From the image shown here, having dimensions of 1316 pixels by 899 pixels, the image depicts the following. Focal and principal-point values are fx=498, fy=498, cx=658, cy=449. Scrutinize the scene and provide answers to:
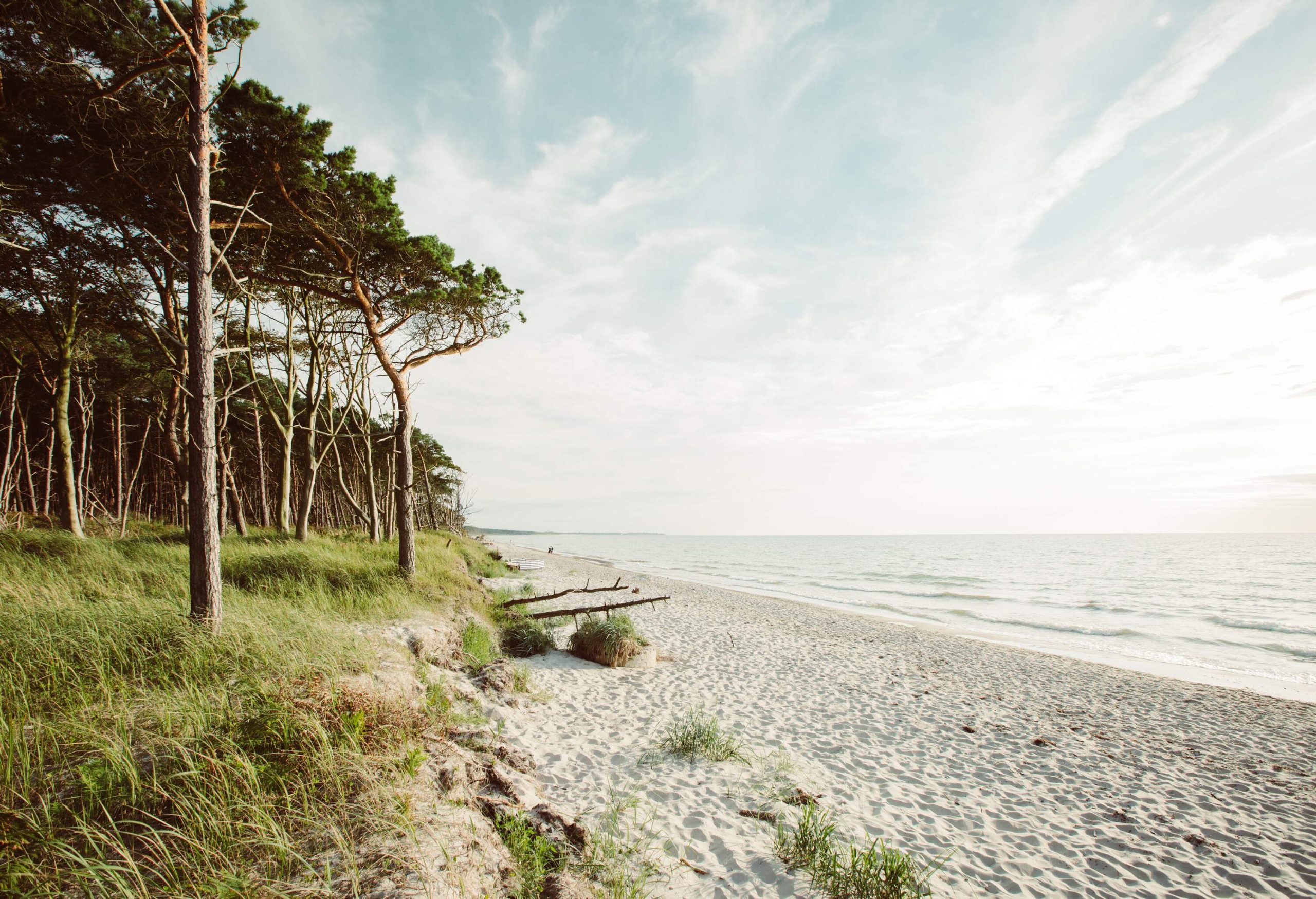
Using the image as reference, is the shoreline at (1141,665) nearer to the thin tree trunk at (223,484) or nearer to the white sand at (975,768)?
the white sand at (975,768)

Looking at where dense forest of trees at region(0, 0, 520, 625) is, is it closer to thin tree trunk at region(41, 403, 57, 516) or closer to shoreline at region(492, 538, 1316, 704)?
thin tree trunk at region(41, 403, 57, 516)

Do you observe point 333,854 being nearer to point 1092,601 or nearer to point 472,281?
point 472,281

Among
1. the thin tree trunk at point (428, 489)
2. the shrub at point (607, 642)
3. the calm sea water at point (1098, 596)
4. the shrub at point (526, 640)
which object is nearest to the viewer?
the shrub at point (607, 642)

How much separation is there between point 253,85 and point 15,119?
3289 mm

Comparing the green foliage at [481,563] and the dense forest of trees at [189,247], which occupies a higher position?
the dense forest of trees at [189,247]

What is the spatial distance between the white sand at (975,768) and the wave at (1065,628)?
830 centimetres

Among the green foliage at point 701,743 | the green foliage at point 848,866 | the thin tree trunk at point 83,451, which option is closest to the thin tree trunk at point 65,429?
the thin tree trunk at point 83,451

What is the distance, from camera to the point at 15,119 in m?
6.84

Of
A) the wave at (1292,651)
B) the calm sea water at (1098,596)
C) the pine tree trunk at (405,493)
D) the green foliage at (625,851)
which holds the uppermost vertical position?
the pine tree trunk at (405,493)

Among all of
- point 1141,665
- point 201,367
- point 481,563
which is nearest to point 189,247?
point 201,367

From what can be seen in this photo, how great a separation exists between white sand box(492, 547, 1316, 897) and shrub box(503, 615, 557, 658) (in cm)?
36

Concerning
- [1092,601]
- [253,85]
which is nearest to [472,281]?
[253,85]

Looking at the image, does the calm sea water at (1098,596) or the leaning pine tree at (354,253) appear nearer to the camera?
the leaning pine tree at (354,253)

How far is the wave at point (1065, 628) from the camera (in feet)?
62.3
